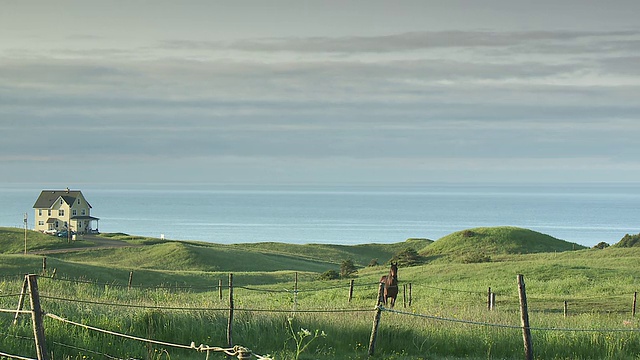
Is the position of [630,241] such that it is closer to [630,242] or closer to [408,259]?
[630,242]

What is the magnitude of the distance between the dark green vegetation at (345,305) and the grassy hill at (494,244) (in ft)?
0.69

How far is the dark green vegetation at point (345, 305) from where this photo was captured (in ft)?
57.5

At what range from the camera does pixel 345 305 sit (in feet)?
98.3

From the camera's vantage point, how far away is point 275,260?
86.8 meters

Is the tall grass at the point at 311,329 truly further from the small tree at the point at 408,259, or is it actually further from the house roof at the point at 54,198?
the house roof at the point at 54,198

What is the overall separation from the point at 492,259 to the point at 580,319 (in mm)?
43643

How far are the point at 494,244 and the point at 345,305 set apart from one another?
2168 inches

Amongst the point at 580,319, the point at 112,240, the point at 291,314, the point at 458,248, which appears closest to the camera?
the point at 291,314

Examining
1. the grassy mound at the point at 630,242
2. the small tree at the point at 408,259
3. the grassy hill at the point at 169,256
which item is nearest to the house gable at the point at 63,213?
the grassy hill at the point at 169,256

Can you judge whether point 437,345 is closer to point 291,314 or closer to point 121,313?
point 291,314

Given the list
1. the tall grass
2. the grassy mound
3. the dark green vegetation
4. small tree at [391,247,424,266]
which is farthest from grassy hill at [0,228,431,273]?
the tall grass

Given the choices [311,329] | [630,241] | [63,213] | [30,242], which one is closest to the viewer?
[311,329]

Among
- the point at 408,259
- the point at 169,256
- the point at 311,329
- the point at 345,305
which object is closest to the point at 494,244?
the point at 408,259

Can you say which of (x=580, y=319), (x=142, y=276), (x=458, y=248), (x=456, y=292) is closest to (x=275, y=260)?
(x=458, y=248)
